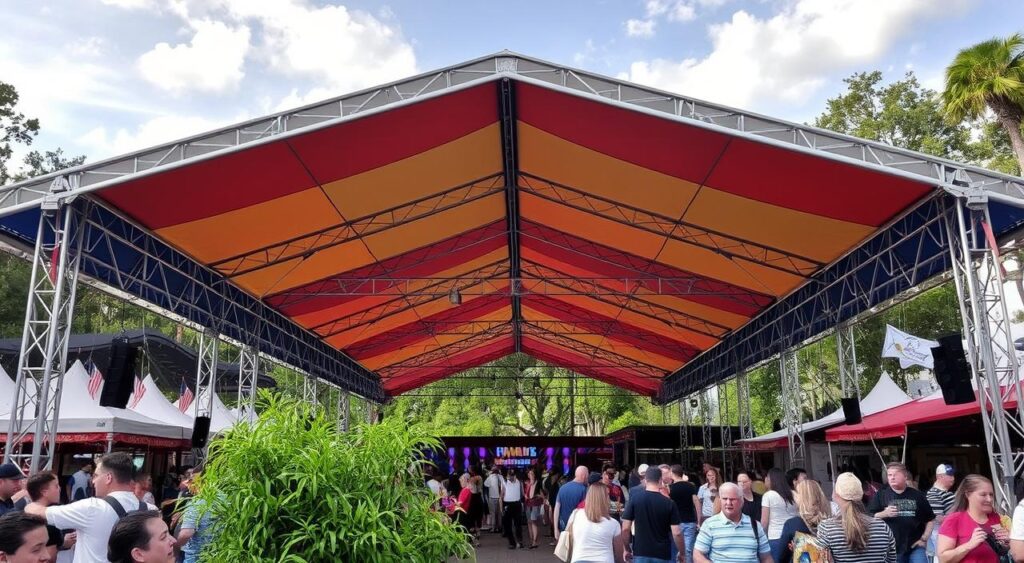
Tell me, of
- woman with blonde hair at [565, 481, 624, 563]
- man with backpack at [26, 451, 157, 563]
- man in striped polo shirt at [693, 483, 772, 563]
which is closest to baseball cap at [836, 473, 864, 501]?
man in striped polo shirt at [693, 483, 772, 563]

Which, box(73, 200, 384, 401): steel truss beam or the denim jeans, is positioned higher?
box(73, 200, 384, 401): steel truss beam

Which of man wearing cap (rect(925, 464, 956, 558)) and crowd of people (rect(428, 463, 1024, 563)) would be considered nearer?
crowd of people (rect(428, 463, 1024, 563))

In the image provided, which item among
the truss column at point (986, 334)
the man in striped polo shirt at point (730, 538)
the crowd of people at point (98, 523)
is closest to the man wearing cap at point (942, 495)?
the man in striped polo shirt at point (730, 538)

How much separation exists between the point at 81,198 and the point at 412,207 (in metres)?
4.48

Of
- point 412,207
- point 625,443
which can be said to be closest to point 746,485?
point 412,207

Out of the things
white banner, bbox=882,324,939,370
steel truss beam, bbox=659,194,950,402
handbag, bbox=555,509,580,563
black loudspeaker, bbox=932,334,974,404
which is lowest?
handbag, bbox=555,509,580,563

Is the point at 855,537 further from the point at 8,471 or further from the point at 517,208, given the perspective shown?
the point at 517,208

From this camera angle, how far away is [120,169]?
796 centimetres

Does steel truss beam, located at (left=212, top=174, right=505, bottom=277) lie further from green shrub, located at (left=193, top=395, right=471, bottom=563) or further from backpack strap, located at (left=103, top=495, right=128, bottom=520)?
green shrub, located at (left=193, top=395, right=471, bottom=563)

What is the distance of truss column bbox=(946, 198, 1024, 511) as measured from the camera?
7.21 metres

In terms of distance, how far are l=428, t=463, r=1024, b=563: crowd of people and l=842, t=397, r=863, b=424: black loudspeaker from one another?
16.0 ft

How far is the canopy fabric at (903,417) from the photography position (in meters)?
9.30

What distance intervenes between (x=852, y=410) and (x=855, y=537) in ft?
31.1

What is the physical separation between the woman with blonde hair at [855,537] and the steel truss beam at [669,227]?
7.68 metres
